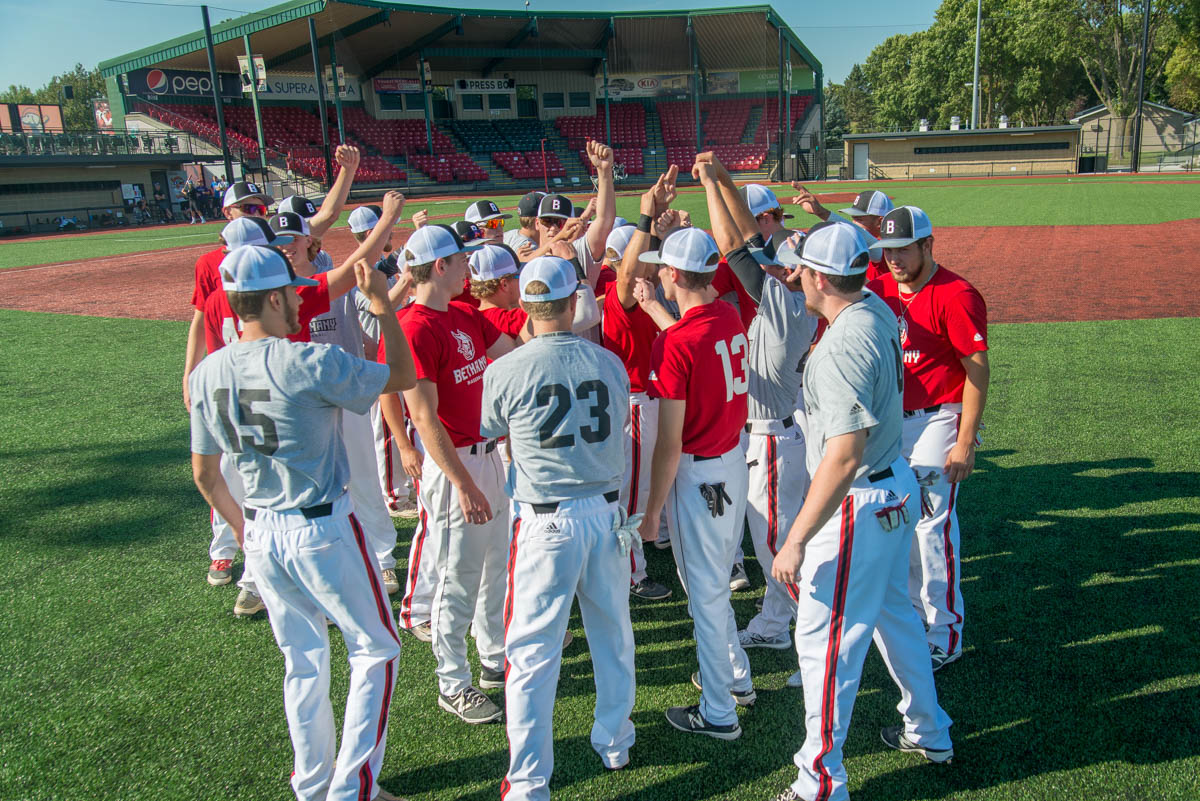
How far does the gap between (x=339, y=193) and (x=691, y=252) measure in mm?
2988

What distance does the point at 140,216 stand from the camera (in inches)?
1610

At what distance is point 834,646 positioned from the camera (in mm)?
3258

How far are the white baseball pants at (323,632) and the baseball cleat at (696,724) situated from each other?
1.45 metres

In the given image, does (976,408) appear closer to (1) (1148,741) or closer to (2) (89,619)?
(1) (1148,741)

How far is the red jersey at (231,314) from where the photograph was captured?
15.1 ft

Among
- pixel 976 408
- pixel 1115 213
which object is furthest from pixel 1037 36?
pixel 976 408

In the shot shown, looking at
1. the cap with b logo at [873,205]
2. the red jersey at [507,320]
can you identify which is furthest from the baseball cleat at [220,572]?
the cap with b logo at [873,205]

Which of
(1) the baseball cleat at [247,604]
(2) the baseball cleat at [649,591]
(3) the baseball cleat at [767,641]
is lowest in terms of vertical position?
(3) the baseball cleat at [767,641]

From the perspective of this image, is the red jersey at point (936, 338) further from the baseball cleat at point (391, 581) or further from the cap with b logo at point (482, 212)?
the baseball cleat at point (391, 581)

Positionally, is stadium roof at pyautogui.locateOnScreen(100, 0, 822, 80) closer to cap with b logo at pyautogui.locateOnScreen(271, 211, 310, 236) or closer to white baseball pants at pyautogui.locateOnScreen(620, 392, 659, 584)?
cap with b logo at pyautogui.locateOnScreen(271, 211, 310, 236)

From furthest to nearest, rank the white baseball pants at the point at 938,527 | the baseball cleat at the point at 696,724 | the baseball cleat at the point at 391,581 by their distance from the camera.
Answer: the baseball cleat at the point at 391,581 < the white baseball pants at the point at 938,527 < the baseball cleat at the point at 696,724

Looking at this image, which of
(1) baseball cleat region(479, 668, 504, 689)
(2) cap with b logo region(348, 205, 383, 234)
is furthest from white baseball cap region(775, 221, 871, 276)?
(2) cap with b logo region(348, 205, 383, 234)

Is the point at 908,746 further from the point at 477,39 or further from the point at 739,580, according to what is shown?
the point at 477,39

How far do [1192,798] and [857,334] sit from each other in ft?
8.01
